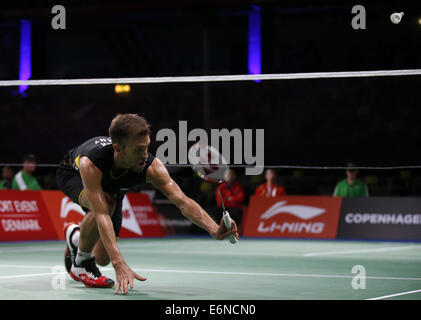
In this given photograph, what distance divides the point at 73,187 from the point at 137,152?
1.26 m

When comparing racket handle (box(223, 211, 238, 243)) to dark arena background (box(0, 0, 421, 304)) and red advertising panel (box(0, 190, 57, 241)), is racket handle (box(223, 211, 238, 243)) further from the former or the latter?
red advertising panel (box(0, 190, 57, 241))

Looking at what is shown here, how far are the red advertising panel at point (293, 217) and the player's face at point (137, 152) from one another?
11.8 meters

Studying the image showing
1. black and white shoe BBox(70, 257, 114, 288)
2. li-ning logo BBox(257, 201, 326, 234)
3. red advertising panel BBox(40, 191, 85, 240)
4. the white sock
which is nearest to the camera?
black and white shoe BBox(70, 257, 114, 288)

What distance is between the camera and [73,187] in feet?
27.8

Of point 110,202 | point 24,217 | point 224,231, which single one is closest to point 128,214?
point 24,217

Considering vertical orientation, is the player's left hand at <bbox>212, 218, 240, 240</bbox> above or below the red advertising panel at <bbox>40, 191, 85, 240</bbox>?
above

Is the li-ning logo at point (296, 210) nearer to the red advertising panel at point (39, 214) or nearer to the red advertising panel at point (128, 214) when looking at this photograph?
the red advertising panel at point (128, 214)

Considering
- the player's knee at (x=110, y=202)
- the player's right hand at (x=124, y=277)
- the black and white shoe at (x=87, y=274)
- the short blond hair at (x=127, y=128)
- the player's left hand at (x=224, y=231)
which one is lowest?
the black and white shoe at (x=87, y=274)

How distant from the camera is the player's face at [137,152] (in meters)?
7.43

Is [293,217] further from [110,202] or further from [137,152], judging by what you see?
[137,152]

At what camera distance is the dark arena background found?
666 inches

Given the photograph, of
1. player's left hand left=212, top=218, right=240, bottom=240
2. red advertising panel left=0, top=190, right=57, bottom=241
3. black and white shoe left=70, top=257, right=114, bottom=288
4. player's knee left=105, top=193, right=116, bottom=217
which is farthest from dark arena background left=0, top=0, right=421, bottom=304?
player's left hand left=212, top=218, right=240, bottom=240

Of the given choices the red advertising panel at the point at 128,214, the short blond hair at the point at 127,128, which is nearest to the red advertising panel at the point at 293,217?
the red advertising panel at the point at 128,214
